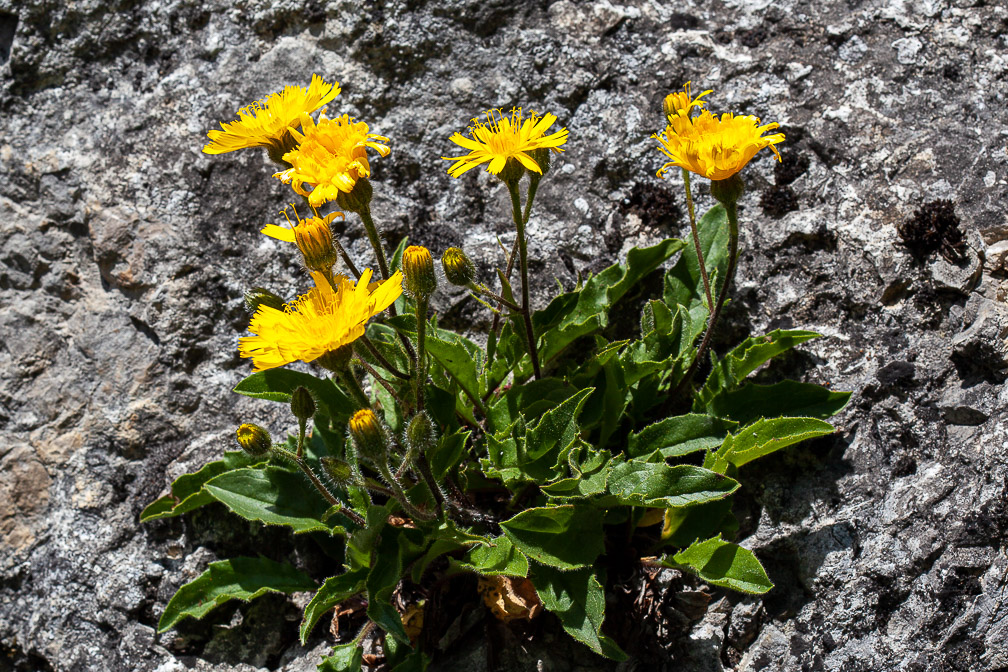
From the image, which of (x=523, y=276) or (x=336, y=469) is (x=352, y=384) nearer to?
(x=336, y=469)

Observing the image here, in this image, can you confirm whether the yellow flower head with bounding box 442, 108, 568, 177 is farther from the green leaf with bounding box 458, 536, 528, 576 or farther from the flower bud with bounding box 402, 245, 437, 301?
the green leaf with bounding box 458, 536, 528, 576

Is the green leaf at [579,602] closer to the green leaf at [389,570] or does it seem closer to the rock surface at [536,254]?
the rock surface at [536,254]

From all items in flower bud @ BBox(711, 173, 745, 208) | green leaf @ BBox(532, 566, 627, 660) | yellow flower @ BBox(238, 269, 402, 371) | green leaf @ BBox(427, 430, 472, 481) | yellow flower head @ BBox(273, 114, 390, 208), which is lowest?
green leaf @ BBox(532, 566, 627, 660)

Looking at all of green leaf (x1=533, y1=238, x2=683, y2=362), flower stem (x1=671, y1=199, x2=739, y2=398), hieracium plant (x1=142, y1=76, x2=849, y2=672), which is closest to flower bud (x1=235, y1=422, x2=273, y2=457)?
hieracium plant (x1=142, y1=76, x2=849, y2=672)

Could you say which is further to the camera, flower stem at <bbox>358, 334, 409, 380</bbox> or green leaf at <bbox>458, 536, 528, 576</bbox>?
flower stem at <bbox>358, 334, 409, 380</bbox>

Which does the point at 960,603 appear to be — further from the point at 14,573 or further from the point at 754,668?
the point at 14,573

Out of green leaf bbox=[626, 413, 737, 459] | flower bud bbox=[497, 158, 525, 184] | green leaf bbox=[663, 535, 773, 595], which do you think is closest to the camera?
green leaf bbox=[663, 535, 773, 595]

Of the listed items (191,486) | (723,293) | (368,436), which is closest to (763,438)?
(723,293)
